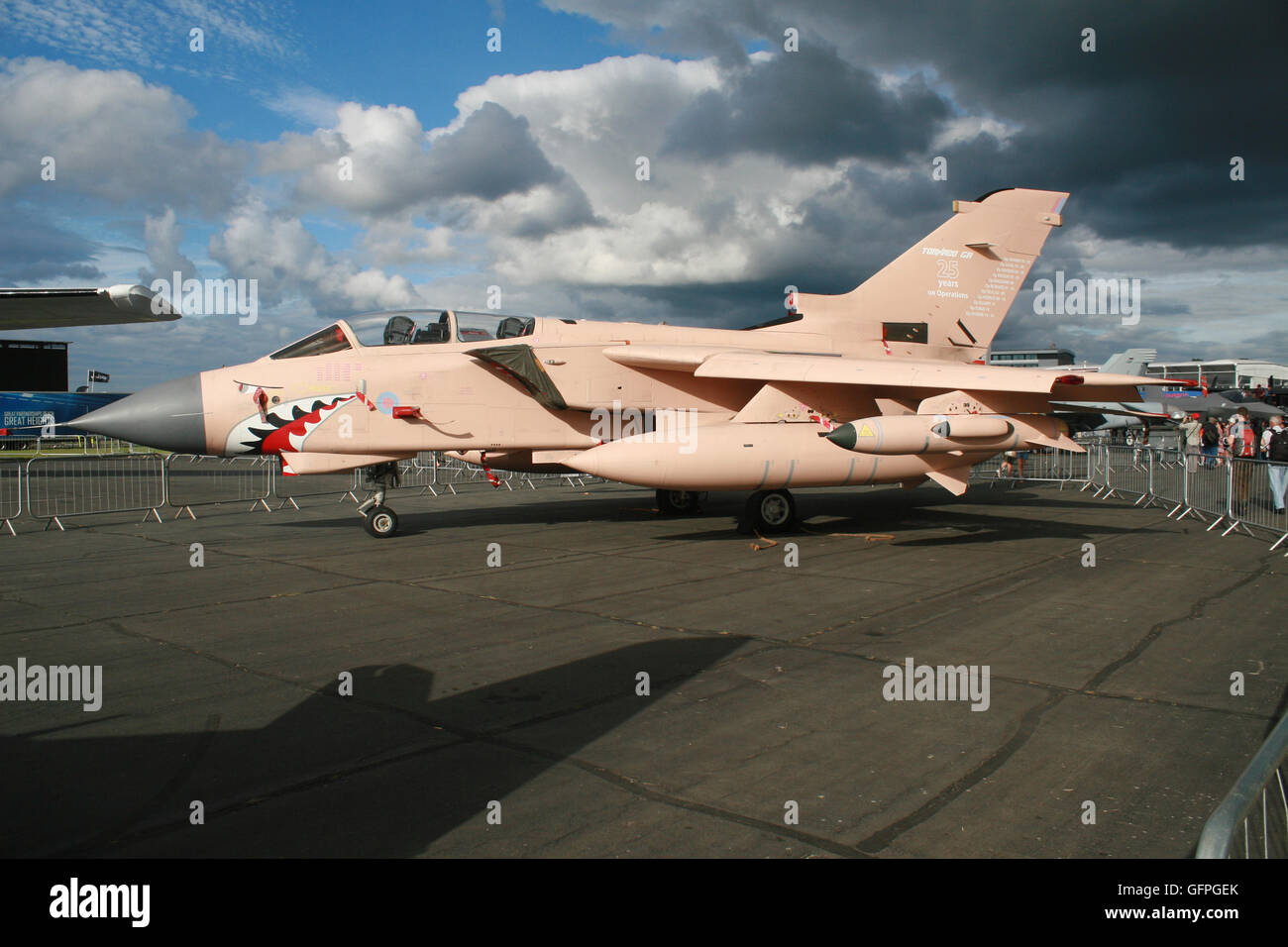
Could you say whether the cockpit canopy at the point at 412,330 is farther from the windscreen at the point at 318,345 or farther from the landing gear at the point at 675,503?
the landing gear at the point at 675,503

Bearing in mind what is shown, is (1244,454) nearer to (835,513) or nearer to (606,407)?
(835,513)

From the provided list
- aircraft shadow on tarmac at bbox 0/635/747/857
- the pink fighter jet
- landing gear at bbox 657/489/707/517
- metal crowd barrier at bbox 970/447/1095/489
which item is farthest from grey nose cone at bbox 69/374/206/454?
metal crowd barrier at bbox 970/447/1095/489

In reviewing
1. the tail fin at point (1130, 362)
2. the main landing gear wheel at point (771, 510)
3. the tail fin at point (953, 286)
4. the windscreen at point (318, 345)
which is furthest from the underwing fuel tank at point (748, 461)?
the tail fin at point (1130, 362)

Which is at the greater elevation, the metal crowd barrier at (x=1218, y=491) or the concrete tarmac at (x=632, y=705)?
the metal crowd barrier at (x=1218, y=491)

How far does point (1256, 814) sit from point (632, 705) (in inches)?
133

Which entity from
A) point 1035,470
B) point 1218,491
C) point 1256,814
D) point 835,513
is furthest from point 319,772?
point 1035,470

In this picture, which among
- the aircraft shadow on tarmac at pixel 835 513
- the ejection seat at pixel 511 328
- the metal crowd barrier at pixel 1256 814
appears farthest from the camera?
the aircraft shadow on tarmac at pixel 835 513

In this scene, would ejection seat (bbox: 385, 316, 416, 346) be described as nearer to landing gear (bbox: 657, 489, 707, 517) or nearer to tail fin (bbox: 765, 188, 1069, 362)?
landing gear (bbox: 657, 489, 707, 517)

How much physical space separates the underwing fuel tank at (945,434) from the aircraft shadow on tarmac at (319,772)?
5.49 m

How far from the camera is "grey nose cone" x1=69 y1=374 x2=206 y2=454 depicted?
10.6 meters

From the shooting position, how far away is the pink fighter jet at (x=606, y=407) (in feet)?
35.4

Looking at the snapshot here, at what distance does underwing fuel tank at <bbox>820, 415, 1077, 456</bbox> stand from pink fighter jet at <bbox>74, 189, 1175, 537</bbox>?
0.03 meters
